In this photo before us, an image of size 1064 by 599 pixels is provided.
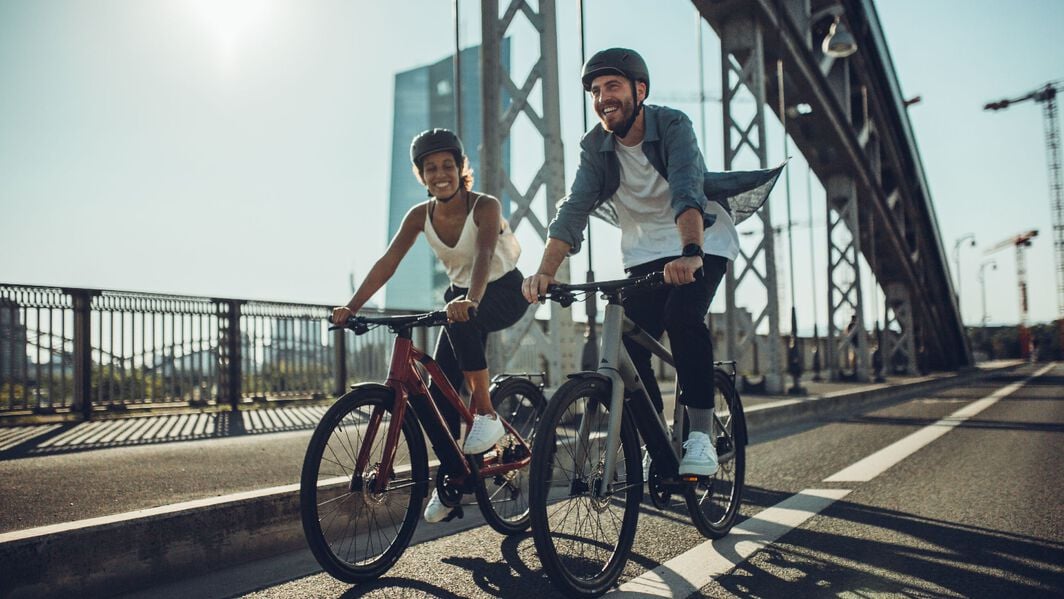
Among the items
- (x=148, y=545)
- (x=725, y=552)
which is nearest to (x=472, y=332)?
(x=725, y=552)

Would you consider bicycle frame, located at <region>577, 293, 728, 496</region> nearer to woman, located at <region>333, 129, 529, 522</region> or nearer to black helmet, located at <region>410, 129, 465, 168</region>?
woman, located at <region>333, 129, 529, 522</region>

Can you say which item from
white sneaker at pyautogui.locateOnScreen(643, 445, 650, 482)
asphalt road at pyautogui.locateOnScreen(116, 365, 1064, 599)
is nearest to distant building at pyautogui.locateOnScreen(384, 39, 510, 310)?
asphalt road at pyautogui.locateOnScreen(116, 365, 1064, 599)

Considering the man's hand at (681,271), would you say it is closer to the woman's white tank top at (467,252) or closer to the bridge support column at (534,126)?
the woman's white tank top at (467,252)

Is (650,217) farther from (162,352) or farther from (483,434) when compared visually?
(162,352)

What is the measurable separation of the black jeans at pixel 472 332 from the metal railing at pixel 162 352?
5210 mm

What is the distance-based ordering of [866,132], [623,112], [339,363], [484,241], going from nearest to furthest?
1. [623,112]
2. [484,241]
3. [339,363]
4. [866,132]

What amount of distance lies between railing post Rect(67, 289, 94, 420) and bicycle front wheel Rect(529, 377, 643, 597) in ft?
21.4

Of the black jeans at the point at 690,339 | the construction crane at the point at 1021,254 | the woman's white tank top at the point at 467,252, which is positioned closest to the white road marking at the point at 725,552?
the black jeans at the point at 690,339

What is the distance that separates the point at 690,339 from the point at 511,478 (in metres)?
1.21

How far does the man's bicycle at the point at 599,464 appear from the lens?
8.09 ft

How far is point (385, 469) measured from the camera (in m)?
3.02

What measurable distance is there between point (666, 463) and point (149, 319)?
7.03 meters

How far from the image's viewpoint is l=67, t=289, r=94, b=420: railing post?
7477 millimetres

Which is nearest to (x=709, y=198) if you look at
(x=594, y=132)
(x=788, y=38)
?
(x=594, y=132)
